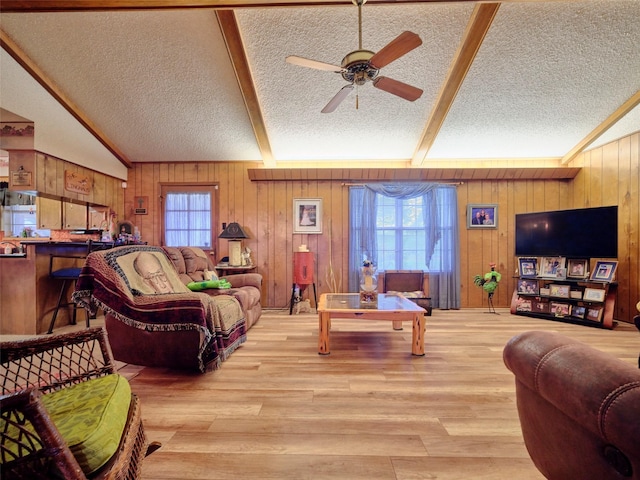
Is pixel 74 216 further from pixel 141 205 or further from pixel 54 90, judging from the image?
pixel 54 90

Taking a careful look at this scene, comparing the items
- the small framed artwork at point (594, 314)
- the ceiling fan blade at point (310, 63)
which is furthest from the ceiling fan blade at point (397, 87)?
the small framed artwork at point (594, 314)

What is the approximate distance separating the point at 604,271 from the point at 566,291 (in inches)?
18.6

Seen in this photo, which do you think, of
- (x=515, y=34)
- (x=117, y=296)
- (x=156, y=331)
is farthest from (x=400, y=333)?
(x=515, y=34)

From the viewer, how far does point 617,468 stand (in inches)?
24.3

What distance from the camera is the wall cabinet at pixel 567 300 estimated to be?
11.8 feet

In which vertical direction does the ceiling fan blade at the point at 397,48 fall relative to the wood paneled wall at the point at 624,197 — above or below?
A: above

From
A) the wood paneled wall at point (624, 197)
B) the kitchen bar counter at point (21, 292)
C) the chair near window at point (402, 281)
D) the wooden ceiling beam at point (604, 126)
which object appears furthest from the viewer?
the chair near window at point (402, 281)

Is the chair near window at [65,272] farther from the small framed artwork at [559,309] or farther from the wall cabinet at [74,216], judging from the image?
the small framed artwork at [559,309]

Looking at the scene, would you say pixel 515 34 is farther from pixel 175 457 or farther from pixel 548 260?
pixel 175 457

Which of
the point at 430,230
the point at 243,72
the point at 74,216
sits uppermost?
the point at 243,72

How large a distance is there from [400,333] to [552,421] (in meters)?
2.44

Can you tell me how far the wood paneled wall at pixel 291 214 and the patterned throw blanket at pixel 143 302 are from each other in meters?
2.46

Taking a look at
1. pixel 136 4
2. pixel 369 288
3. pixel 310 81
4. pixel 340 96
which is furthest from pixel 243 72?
pixel 369 288

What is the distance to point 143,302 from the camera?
2117 millimetres
